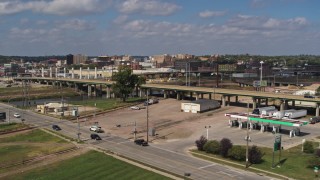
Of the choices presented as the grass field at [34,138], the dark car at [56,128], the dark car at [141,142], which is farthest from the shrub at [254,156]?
the dark car at [56,128]

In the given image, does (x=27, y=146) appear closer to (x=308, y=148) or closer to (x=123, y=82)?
(x=308, y=148)

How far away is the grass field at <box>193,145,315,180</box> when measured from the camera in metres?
52.8

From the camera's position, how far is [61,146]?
70.1 meters

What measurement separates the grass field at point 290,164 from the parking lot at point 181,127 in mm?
5349

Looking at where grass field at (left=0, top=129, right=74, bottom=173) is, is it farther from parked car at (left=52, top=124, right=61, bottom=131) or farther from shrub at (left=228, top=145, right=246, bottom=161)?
shrub at (left=228, top=145, right=246, bottom=161)

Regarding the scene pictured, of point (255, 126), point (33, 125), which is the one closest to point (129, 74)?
point (33, 125)

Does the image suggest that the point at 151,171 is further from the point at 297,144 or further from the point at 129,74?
the point at 129,74

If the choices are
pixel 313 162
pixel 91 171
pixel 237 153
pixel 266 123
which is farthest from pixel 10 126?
pixel 313 162

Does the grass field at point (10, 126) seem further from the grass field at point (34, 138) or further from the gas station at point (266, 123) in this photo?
the gas station at point (266, 123)

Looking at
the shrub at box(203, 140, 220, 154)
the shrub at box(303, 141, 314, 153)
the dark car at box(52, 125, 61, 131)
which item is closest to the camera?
the shrub at box(203, 140, 220, 154)

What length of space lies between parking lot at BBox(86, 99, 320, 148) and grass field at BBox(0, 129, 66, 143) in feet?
40.7

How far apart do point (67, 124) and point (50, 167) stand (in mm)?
35659

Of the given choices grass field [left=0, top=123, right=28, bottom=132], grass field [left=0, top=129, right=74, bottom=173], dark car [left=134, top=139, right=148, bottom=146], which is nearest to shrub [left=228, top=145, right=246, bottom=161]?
dark car [left=134, top=139, right=148, bottom=146]

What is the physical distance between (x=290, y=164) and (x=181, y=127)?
35558 millimetres
